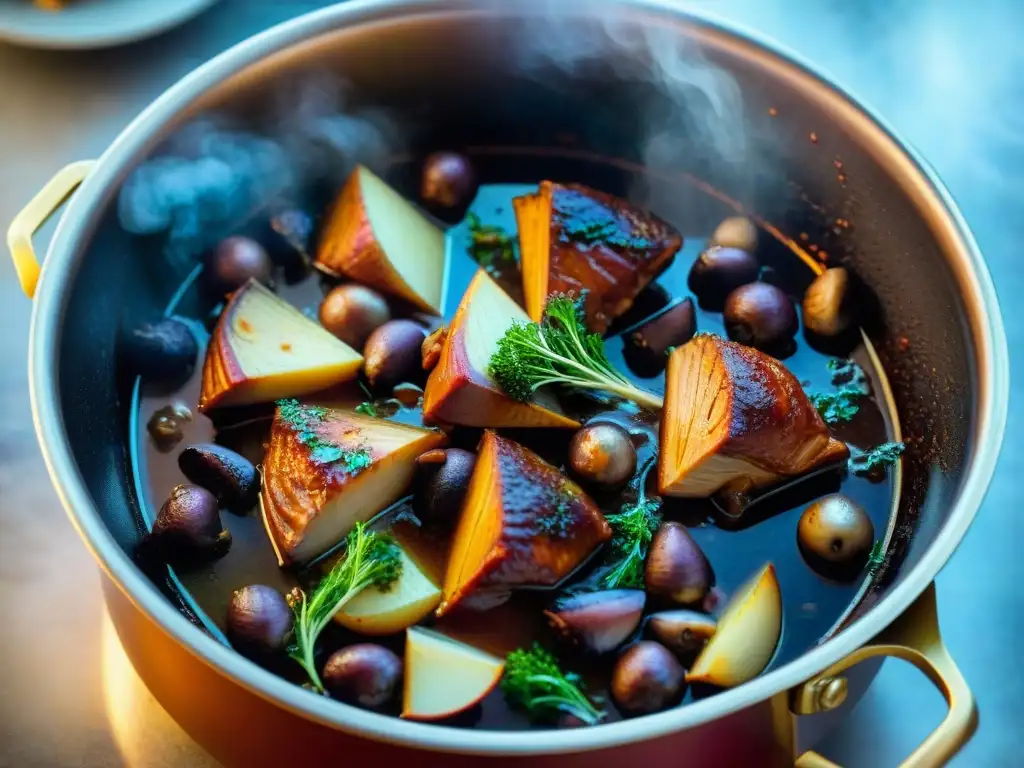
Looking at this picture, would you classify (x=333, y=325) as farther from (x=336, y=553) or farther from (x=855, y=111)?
(x=855, y=111)

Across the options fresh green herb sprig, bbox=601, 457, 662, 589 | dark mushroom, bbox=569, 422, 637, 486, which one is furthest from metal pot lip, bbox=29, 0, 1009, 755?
dark mushroom, bbox=569, 422, 637, 486

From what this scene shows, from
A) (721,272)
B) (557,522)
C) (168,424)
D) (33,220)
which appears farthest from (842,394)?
(33,220)

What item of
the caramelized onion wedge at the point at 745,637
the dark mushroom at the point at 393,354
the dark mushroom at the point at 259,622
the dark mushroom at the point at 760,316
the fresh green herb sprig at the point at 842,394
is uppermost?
the dark mushroom at the point at 760,316

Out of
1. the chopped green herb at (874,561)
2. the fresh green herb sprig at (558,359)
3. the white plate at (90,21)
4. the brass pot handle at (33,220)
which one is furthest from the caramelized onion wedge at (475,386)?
the white plate at (90,21)

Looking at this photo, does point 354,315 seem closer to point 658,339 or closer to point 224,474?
point 224,474

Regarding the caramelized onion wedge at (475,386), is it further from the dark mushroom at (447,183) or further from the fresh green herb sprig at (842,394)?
the fresh green herb sprig at (842,394)

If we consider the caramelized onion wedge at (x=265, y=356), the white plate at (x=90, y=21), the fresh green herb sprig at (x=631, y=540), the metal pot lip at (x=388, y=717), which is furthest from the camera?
the white plate at (x=90, y=21)

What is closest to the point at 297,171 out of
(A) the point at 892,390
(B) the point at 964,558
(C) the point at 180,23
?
(C) the point at 180,23
